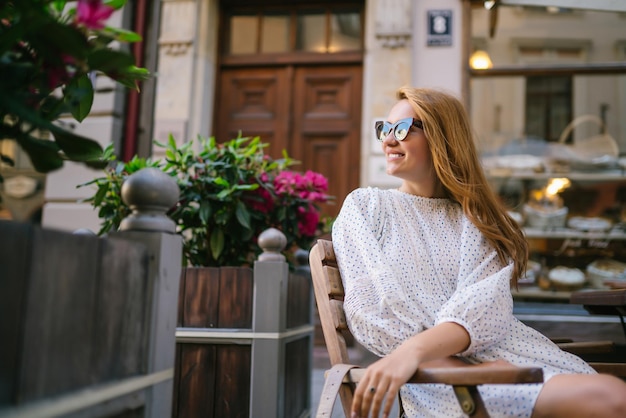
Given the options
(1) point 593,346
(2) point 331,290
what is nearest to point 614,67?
(1) point 593,346

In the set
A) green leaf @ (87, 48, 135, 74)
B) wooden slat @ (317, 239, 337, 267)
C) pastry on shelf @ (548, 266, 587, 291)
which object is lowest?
pastry on shelf @ (548, 266, 587, 291)

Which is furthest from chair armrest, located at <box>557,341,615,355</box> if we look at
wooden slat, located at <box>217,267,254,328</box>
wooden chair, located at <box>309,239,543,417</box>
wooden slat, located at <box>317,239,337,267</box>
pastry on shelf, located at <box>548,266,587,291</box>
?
pastry on shelf, located at <box>548,266,587,291</box>

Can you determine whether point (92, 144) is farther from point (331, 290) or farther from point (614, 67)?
point (614, 67)

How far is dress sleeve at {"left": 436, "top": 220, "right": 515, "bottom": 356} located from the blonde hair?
20 cm

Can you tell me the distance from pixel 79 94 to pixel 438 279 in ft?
4.03

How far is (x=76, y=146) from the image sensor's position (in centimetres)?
116

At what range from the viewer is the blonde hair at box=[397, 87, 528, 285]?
198 centimetres

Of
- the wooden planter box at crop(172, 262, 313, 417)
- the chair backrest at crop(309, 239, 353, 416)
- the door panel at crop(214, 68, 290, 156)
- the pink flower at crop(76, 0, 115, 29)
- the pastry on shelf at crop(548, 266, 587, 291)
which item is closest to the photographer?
the pink flower at crop(76, 0, 115, 29)

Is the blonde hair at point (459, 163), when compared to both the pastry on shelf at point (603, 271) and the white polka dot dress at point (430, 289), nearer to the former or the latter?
the white polka dot dress at point (430, 289)

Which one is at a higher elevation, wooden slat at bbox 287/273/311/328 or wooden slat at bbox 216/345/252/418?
wooden slat at bbox 287/273/311/328

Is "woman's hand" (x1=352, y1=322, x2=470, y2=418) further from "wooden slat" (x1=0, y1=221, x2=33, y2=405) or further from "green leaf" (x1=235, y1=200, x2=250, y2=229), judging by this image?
"green leaf" (x1=235, y1=200, x2=250, y2=229)

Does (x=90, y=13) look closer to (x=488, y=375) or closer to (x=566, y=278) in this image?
(x=488, y=375)

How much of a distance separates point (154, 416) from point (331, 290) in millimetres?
673

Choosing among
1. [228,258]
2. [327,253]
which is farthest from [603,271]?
[327,253]
